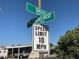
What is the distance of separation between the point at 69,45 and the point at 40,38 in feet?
32.3

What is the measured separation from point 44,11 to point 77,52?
9.24 meters

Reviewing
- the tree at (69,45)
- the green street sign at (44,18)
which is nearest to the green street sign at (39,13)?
the green street sign at (44,18)

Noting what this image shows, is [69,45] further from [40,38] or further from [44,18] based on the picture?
[40,38]

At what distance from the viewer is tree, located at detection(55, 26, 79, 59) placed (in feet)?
61.4

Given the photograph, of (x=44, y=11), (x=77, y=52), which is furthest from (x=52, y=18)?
(x=77, y=52)

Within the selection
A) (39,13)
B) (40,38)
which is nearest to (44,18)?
(39,13)

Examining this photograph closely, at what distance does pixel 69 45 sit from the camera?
1912 cm

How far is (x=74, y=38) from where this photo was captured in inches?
740

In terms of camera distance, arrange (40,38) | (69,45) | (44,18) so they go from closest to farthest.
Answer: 1. (40,38)
2. (44,18)
3. (69,45)

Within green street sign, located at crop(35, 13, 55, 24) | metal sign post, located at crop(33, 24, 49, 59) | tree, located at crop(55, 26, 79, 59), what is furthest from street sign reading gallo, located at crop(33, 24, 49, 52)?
tree, located at crop(55, 26, 79, 59)

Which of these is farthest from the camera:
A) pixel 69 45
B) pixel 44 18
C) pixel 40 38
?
pixel 69 45

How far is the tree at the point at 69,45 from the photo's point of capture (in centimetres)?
1872

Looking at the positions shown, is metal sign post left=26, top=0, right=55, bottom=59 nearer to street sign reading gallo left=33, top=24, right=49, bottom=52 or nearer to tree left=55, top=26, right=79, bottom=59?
street sign reading gallo left=33, top=24, right=49, bottom=52

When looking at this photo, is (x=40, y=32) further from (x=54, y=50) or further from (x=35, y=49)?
(x=54, y=50)
